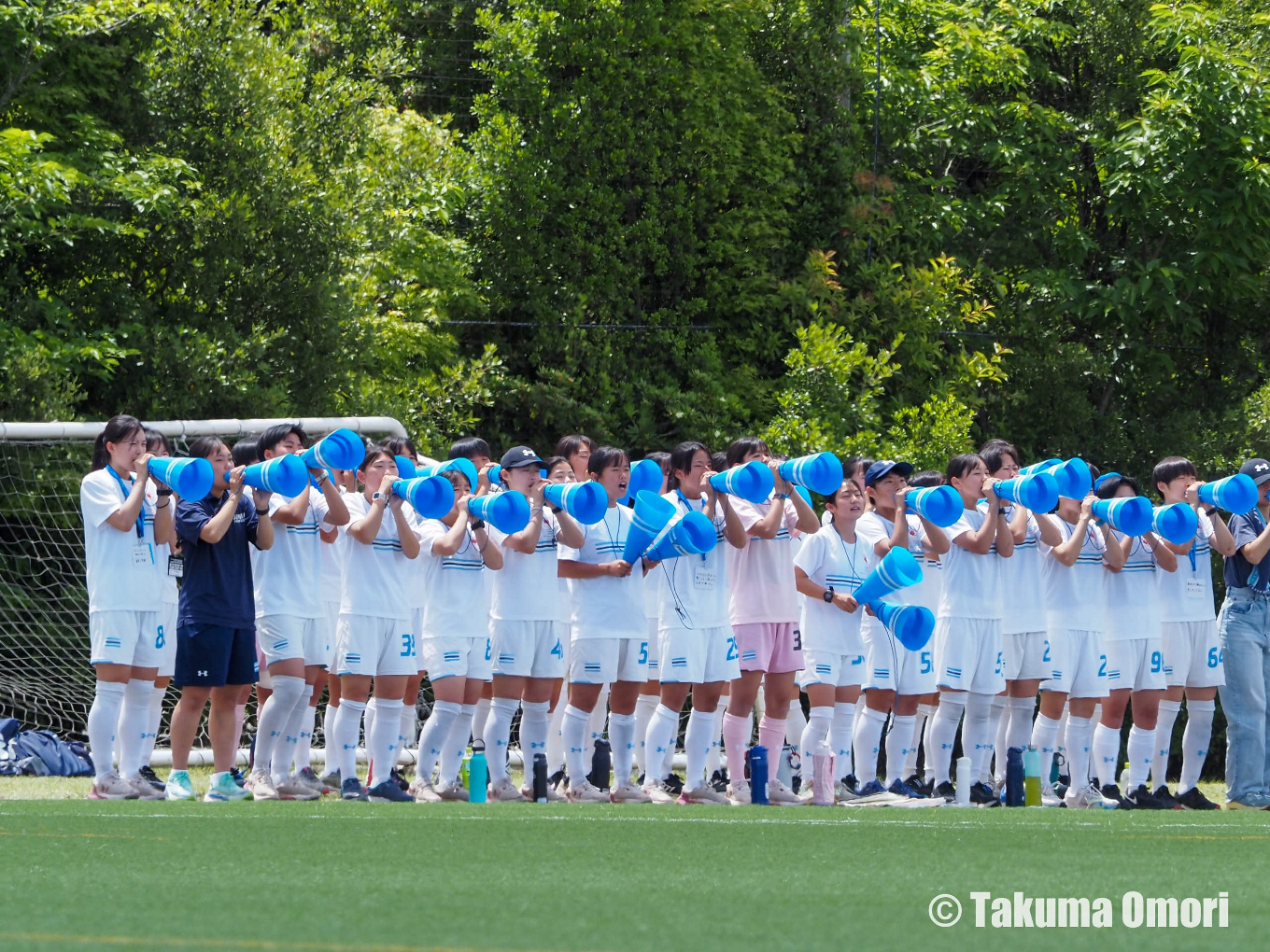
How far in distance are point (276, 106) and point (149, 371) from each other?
9.57ft

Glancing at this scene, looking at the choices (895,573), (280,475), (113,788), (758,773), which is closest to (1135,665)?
(895,573)

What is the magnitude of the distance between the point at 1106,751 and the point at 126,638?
5.40 m

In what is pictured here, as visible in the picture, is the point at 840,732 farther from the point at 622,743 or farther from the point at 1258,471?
the point at 1258,471

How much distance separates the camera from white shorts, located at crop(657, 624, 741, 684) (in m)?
9.27

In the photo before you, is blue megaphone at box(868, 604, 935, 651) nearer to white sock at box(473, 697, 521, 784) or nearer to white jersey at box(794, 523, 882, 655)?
white jersey at box(794, 523, 882, 655)

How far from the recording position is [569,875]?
18.1 feet

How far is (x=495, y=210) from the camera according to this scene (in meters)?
19.0

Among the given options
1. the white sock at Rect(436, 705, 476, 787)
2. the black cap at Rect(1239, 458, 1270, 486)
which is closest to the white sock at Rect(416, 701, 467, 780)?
the white sock at Rect(436, 705, 476, 787)

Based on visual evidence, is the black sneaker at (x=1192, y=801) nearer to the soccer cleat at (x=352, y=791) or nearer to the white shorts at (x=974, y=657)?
the white shorts at (x=974, y=657)

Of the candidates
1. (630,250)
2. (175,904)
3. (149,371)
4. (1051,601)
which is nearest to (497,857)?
(175,904)

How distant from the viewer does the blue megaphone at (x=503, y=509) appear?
8945mm

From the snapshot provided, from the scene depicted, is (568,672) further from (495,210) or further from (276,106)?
(495,210)

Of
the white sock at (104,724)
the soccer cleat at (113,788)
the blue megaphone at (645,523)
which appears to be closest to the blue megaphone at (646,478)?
the blue megaphone at (645,523)

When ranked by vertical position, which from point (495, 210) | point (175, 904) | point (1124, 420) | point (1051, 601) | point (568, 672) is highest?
point (495, 210)
